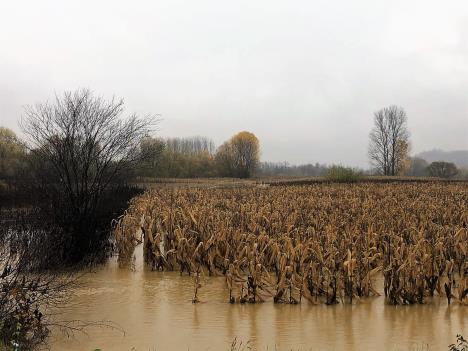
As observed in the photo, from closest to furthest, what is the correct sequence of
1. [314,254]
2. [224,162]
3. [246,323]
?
1. [246,323]
2. [314,254]
3. [224,162]

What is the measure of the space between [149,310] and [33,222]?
375 centimetres

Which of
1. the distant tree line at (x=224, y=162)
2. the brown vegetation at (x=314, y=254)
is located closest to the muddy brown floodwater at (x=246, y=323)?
the brown vegetation at (x=314, y=254)

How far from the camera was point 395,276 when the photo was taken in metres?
6.28

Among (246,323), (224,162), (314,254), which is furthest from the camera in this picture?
(224,162)

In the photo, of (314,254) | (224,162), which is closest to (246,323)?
(314,254)

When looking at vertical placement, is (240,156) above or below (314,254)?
above

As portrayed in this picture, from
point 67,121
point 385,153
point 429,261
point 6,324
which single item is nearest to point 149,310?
point 6,324

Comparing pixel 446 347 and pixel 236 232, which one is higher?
pixel 236 232

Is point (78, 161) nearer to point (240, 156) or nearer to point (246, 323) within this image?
point (246, 323)

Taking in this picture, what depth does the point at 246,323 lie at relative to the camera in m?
5.65

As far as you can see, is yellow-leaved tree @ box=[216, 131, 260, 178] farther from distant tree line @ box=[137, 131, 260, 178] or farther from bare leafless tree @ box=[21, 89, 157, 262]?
bare leafless tree @ box=[21, 89, 157, 262]

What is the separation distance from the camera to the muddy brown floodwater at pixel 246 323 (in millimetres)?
5000

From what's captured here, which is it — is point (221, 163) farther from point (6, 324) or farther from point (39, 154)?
point (6, 324)

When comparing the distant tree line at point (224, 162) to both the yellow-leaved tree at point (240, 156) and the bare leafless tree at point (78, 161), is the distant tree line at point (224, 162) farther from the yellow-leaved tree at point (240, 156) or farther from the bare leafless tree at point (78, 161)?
the bare leafless tree at point (78, 161)
